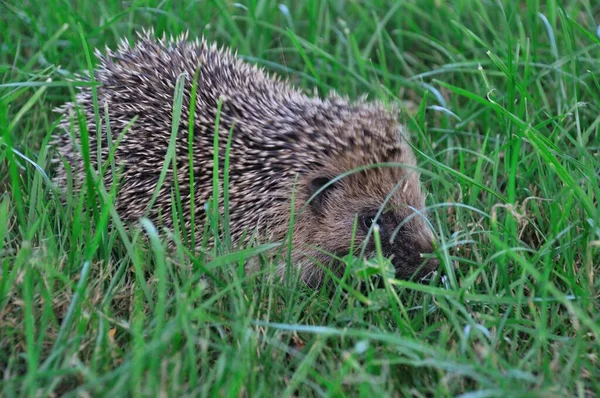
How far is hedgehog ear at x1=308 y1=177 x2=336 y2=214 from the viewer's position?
484 cm

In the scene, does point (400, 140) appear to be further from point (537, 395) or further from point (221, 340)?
point (537, 395)

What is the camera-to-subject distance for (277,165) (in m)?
4.85

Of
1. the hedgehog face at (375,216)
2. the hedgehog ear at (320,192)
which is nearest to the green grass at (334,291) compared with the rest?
the hedgehog face at (375,216)

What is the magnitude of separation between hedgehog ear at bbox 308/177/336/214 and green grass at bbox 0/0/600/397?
2.08ft

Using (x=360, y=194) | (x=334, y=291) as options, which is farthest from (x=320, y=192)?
(x=334, y=291)

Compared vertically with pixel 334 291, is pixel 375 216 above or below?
above

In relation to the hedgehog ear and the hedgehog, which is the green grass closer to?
the hedgehog

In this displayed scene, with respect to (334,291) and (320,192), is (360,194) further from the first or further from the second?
(334,291)

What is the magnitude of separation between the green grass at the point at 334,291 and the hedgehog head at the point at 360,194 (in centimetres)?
24

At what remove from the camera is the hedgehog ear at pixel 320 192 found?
→ 15.9 feet

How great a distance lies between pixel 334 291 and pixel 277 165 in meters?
0.84

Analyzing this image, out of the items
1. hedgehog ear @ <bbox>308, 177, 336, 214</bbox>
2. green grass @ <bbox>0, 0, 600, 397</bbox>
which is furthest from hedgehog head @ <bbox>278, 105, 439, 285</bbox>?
green grass @ <bbox>0, 0, 600, 397</bbox>

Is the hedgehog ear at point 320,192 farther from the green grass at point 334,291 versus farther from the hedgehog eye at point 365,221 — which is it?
the green grass at point 334,291

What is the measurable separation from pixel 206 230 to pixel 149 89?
1.39 m
